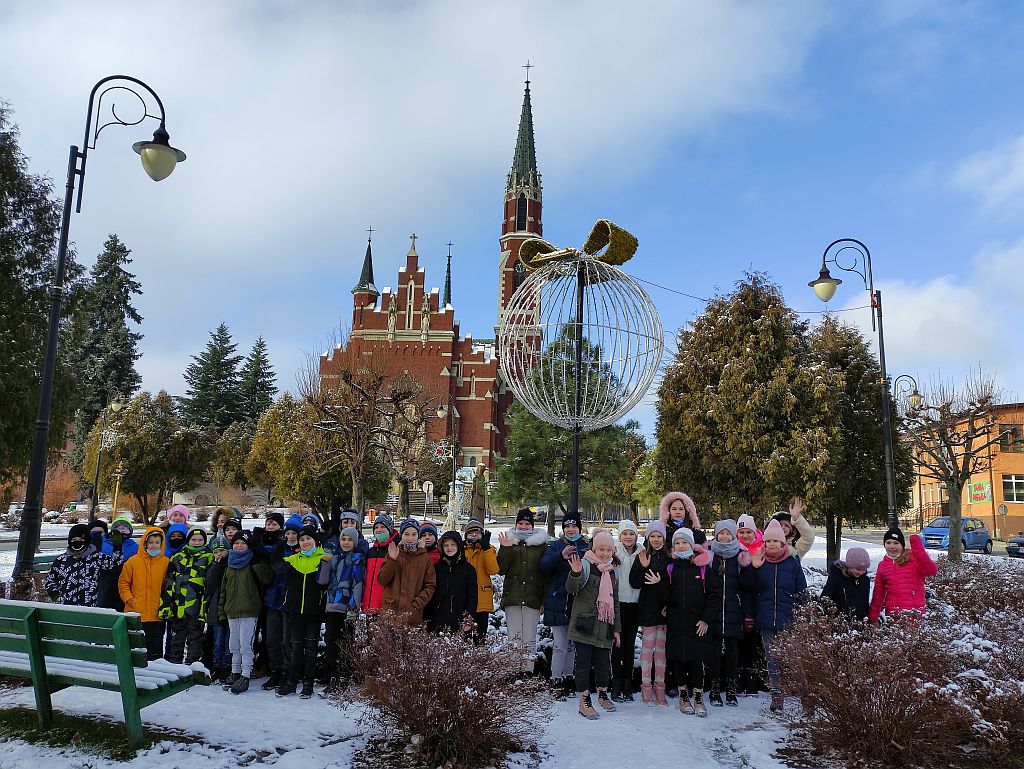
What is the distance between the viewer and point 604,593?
5980 mm

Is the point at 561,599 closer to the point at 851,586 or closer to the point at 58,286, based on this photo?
the point at 851,586

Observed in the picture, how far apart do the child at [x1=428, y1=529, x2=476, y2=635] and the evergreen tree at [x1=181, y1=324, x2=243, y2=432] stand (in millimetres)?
56828

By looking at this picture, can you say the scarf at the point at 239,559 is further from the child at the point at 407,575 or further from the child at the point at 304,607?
the child at the point at 407,575

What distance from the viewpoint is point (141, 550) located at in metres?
6.66

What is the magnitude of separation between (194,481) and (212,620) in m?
31.7

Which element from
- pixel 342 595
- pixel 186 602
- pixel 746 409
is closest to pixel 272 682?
pixel 342 595

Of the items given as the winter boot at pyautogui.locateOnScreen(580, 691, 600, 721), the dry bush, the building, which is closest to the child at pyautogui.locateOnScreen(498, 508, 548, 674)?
the winter boot at pyautogui.locateOnScreen(580, 691, 600, 721)

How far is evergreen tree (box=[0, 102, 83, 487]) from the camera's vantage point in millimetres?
14898

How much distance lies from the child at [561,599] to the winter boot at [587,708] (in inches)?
28.7

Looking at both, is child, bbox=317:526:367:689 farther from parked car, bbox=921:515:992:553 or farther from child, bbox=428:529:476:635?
parked car, bbox=921:515:992:553

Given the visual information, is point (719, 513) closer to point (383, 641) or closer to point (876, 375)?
point (876, 375)

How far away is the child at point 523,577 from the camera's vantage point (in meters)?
6.73

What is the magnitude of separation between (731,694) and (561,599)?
1679mm

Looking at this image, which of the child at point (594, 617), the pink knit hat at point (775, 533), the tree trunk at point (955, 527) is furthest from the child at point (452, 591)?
the tree trunk at point (955, 527)
